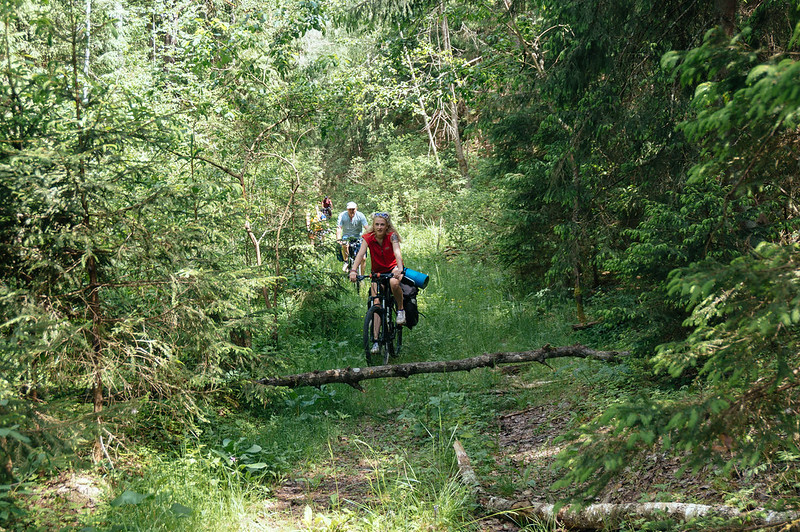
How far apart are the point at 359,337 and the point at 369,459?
4471mm

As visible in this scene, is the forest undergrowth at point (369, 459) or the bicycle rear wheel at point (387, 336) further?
the bicycle rear wheel at point (387, 336)

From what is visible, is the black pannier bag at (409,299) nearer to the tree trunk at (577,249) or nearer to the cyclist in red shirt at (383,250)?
the cyclist in red shirt at (383,250)

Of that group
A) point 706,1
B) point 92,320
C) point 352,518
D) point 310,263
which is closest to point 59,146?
point 92,320

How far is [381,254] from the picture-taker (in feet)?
27.9

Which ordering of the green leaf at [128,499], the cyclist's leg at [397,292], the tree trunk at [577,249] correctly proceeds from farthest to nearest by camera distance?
the tree trunk at [577,249] < the cyclist's leg at [397,292] < the green leaf at [128,499]

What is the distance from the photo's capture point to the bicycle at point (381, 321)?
27.0 feet

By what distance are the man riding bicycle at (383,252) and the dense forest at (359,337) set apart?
0.99 m

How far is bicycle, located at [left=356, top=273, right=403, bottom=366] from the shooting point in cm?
822

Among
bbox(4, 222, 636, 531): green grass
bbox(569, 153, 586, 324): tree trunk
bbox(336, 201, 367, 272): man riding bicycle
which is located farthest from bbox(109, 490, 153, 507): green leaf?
bbox(336, 201, 367, 272): man riding bicycle

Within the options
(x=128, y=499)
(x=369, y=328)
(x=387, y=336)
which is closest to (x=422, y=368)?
(x=387, y=336)

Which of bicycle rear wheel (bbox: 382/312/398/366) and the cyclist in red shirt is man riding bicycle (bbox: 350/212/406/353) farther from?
bicycle rear wheel (bbox: 382/312/398/366)

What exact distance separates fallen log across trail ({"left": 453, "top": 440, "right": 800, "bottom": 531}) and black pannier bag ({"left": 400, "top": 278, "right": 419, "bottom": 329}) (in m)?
4.17

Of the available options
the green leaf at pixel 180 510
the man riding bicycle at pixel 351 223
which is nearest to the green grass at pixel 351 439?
the green leaf at pixel 180 510

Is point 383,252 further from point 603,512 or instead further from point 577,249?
point 603,512
